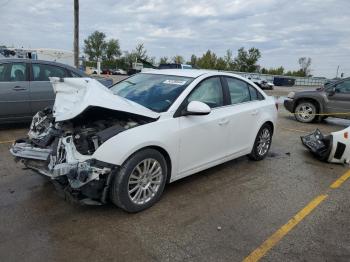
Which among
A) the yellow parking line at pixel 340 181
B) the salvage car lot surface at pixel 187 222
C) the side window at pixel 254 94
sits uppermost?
the side window at pixel 254 94

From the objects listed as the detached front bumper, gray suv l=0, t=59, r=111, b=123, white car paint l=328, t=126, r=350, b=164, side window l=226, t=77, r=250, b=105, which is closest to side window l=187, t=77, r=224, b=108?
side window l=226, t=77, r=250, b=105

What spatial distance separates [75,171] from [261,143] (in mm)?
3670

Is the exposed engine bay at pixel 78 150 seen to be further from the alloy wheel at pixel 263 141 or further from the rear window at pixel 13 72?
the rear window at pixel 13 72

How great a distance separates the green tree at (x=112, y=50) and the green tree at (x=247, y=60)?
126ft

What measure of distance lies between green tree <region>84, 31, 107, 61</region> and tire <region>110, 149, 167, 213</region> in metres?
95.9

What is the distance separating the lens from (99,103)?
3.47 metres

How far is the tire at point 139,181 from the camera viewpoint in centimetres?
345

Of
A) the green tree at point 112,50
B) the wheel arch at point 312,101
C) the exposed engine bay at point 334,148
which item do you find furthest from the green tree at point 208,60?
the exposed engine bay at point 334,148

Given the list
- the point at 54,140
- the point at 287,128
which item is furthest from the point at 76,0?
the point at 54,140

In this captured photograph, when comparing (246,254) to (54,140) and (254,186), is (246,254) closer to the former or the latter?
(254,186)

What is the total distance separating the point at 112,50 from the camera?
312ft

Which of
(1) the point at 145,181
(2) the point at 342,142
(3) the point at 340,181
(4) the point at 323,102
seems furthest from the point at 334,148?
(4) the point at 323,102

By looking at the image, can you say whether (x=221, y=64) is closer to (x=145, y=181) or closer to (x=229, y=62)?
(x=229, y=62)

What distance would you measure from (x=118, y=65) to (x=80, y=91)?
92771mm
